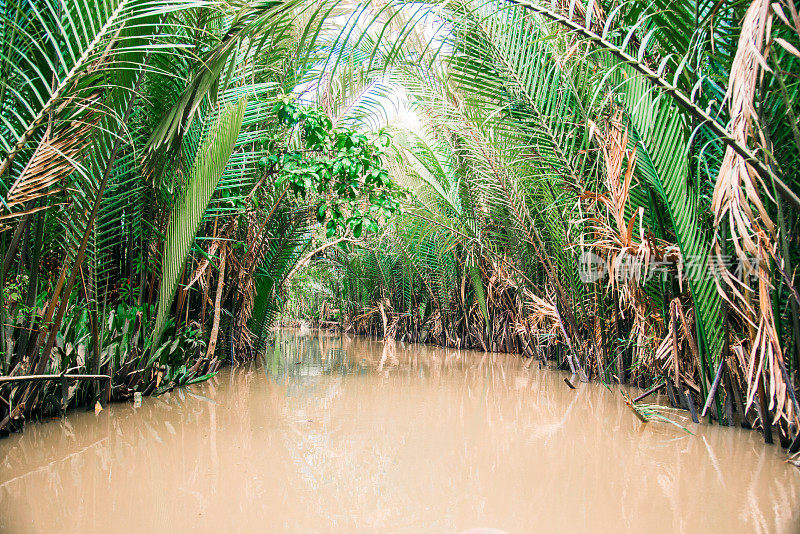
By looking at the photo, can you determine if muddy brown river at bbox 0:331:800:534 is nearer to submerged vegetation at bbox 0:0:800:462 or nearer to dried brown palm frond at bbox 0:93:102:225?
submerged vegetation at bbox 0:0:800:462

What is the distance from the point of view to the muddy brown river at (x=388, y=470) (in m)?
1.58

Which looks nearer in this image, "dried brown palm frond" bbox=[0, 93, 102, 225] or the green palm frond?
"dried brown palm frond" bbox=[0, 93, 102, 225]

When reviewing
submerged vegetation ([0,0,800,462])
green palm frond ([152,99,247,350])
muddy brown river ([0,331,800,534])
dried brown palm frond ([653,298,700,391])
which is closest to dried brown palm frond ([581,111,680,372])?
submerged vegetation ([0,0,800,462])

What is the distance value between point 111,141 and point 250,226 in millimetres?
2113

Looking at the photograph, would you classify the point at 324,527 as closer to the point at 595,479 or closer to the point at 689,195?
the point at 595,479

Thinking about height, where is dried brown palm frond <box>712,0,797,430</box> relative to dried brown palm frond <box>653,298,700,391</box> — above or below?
above

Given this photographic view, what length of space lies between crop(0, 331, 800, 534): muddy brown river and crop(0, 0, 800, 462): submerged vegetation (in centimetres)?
32

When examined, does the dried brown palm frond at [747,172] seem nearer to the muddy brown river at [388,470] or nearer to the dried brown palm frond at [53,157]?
the muddy brown river at [388,470]

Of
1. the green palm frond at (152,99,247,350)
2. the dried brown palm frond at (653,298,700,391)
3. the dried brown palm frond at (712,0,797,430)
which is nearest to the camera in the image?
the dried brown palm frond at (712,0,797,430)

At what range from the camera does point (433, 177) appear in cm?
605

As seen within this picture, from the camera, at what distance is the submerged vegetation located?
1.86 metres

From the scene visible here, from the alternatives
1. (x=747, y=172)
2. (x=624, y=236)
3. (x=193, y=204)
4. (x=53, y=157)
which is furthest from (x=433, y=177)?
(x=747, y=172)

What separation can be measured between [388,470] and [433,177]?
4.43m

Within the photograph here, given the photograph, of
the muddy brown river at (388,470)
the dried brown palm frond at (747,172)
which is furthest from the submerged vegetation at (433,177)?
the muddy brown river at (388,470)
